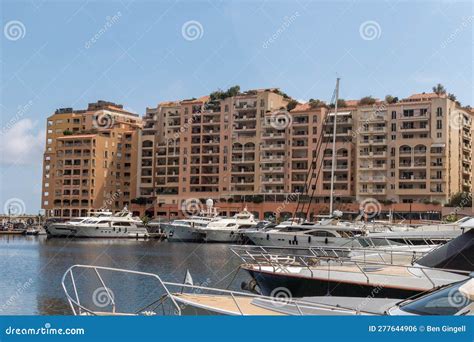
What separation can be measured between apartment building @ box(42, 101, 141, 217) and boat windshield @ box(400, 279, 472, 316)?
107 m

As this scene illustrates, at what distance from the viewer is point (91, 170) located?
117375 millimetres

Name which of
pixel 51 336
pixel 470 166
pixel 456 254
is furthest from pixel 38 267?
pixel 470 166

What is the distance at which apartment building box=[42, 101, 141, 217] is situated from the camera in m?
117

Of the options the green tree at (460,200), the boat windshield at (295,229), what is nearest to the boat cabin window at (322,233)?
the boat windshield at (295,229)

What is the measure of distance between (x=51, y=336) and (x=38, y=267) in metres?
32.0

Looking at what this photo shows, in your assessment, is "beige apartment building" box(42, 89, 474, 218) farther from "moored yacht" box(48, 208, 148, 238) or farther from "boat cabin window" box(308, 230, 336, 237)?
"boat cabin window" box(308, 230, 336, 237)

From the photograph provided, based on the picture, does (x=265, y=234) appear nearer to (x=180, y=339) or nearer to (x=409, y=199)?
(x=409, y=199)

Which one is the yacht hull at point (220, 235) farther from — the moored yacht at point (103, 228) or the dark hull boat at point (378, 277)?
the dark hull boat at point (378, 277)

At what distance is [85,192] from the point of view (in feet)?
385

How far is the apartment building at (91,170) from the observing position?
117250mm

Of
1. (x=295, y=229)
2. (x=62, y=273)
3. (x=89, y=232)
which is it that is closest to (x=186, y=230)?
(x=89, y=232)

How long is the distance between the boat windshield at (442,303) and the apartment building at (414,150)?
84.9 metres

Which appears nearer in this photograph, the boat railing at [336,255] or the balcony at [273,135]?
the boat railing at [336,255]

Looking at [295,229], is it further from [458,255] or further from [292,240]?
[458,255]
